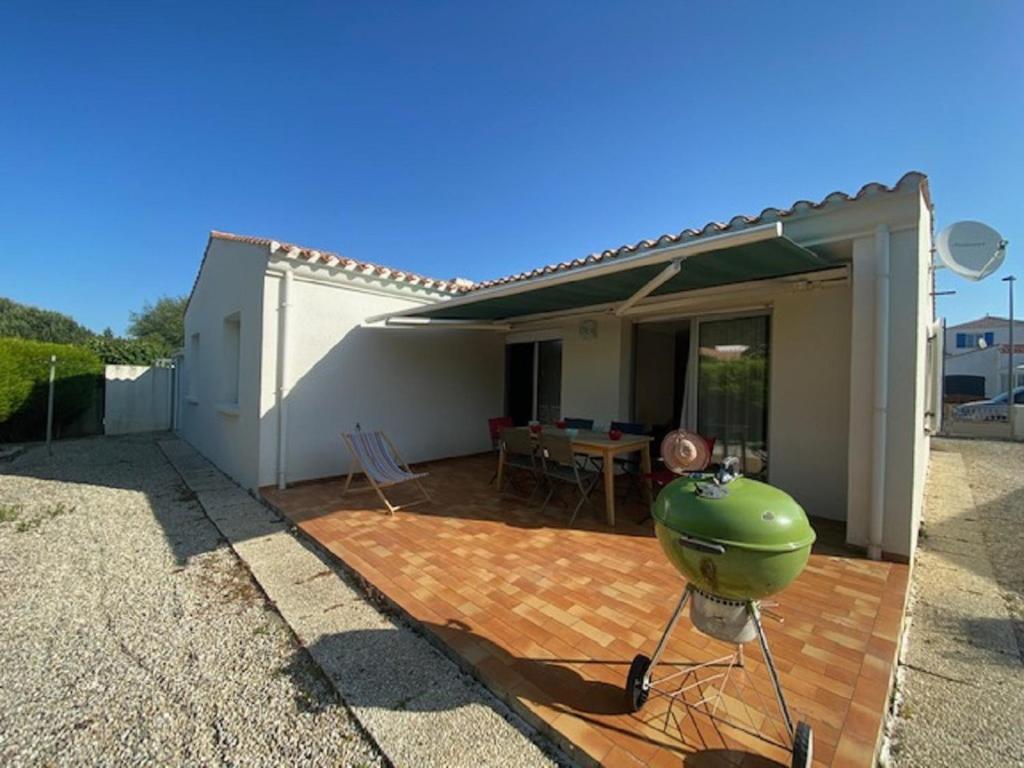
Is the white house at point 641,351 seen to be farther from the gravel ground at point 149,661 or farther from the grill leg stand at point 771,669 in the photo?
the grill leg stand at point 771,669

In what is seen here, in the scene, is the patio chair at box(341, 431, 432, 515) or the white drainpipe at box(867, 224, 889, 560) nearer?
the white drainpipe at box(867, 224, 889, 560)

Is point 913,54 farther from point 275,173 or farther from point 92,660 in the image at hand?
point 275,173

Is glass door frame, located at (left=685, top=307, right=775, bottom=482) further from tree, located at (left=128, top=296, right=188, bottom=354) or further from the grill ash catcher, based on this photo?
tree, located at (left=128, top=296, right=188, bottom=354)

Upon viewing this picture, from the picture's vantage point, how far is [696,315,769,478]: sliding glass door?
312 inches

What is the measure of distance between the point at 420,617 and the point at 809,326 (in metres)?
7.50

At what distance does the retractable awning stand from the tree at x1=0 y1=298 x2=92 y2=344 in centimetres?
5700

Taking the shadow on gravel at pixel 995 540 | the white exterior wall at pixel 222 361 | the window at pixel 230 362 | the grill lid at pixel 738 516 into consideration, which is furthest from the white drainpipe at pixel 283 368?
the shadow on gravel at pixel 995 540

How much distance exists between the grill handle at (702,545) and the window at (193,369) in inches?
643

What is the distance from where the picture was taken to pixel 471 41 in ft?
28.8

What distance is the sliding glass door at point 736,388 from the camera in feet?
26.0

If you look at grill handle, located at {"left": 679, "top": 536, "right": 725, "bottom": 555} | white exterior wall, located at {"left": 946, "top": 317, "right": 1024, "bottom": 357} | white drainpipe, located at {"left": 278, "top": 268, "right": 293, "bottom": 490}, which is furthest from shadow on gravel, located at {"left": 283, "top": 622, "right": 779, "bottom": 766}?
white exterior wall, located at {"left": 946, "top": 317, "right": 1024, "bottom": 357}

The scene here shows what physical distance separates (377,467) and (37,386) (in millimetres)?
18020

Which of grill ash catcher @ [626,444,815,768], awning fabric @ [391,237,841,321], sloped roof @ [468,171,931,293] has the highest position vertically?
sloped roof @ [468,171,931,293]

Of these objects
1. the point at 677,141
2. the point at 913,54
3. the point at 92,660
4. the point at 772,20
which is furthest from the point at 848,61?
the point at 92,660
